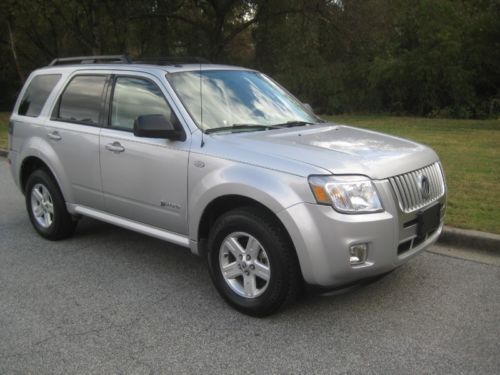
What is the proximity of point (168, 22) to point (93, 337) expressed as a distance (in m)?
23.9

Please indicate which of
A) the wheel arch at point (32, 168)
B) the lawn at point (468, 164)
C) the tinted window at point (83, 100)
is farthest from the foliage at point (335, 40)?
the tinted window at point (83, 100)

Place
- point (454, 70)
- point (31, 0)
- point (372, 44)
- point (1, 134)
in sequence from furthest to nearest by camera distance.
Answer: point (372, 44), point (454, 70), point (31, 0), point (1, 134)

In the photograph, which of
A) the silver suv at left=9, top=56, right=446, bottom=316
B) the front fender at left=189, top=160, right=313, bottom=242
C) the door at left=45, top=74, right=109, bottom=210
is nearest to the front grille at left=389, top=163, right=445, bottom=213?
the silver suv at left=9, top=56, right=446, bottom=316

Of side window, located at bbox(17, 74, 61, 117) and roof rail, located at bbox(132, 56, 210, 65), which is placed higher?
roof rail, located at bbox(132, 56, 210, 65)

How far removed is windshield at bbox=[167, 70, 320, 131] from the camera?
4555mm

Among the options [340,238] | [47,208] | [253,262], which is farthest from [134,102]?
[340,238]

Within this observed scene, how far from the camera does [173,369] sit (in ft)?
10.9

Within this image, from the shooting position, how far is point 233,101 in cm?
478

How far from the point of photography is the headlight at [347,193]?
359cm

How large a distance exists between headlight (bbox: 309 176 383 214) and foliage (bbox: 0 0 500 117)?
17.4 meters

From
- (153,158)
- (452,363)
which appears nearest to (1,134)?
(153,158)

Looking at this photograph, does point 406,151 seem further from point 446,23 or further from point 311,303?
point 446,23

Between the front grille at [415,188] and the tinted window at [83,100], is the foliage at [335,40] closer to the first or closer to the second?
the tinted window at [83,100]

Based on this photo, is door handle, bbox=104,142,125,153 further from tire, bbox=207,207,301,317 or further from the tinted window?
tire, bbox=207,207,301,317
